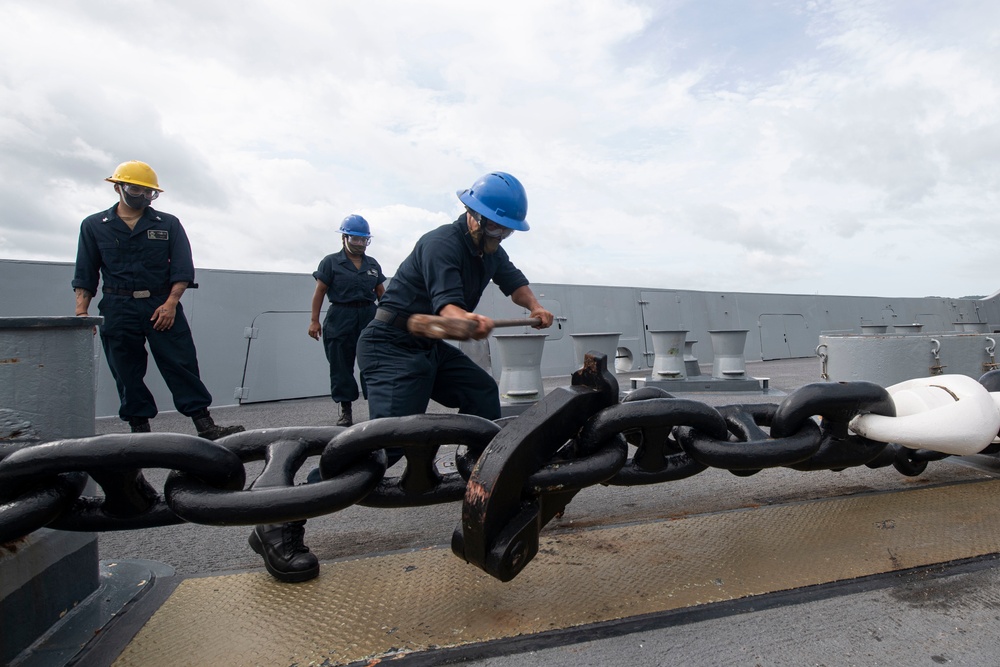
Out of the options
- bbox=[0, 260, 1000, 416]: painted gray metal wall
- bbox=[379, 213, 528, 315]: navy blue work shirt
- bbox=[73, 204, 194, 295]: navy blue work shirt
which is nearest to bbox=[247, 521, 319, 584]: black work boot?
bbox=[379, 213, 528, 315]: navy blue work shirt

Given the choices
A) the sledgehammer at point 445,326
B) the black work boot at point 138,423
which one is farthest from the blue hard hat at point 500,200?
the black work boot at point 138,423

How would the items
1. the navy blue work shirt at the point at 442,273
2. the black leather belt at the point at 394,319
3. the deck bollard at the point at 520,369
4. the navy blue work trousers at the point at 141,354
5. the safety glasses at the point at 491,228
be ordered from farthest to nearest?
1. the deck bollard at the point at 520,369
2. the navy blue work trousers at the point at 141,354
3. the black leather belt at the point at 394,319
4. the safety glasses at the point at 491,228
5. the navy blue work shirt at the point at 442,273

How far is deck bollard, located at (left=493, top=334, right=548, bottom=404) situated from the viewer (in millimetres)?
4875

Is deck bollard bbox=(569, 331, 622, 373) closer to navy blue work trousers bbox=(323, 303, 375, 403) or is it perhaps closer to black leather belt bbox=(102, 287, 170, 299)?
navy blue work trousers bbox=(323, 303, 375, 403)

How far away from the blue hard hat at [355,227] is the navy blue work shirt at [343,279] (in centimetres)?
19

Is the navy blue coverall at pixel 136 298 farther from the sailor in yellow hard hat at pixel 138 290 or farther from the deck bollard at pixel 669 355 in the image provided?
the deck bollard at pixel 669 355

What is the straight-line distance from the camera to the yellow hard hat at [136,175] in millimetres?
3156

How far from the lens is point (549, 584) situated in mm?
1366

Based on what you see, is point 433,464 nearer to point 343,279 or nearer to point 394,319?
point 394,319

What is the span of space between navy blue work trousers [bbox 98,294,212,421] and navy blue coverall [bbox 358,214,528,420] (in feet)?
5.46

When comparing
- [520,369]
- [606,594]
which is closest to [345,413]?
[520,369]

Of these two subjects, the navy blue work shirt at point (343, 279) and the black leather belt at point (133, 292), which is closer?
the black leather belt at point (133, 292)

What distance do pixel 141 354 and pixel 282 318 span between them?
9.51 ft

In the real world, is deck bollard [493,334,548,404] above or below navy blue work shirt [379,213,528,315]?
below
